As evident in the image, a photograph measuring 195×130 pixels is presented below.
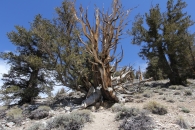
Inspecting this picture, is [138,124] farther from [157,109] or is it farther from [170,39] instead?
[170,39]

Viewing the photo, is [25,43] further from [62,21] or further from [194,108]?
[194,108]

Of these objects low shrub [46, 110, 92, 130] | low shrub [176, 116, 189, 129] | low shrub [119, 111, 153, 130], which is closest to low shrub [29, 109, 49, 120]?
low shrub [46, 110, 92, 130]

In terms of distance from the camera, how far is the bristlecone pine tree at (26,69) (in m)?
11.1

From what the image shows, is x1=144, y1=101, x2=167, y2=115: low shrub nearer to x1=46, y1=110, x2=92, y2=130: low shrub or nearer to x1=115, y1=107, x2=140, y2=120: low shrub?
x1=115, y1=107, x2=140, y2=120: low shrub

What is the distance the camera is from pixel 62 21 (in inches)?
496

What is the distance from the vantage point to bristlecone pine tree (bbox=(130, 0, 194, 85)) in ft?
51.4

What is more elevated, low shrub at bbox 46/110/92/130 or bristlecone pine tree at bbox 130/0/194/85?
bristlecone pine tree at bbox 130/0/194/85

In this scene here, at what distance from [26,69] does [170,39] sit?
539 inches

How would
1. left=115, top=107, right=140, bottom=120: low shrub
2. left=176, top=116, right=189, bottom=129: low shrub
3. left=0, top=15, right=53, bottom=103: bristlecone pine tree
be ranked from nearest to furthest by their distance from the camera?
left=176, top=116, right=189, bottom=129: low shrub, left=115, top=107, right=140, bottom=120: low shrub, left=0, top=15, right=53, bottom=103: bristlecone pine tree

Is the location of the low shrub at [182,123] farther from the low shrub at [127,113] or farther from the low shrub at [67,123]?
the low shrub at [67,123]

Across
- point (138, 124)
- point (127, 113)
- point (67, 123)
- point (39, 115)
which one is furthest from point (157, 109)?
point (39, 115)

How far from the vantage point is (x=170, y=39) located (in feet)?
50.6

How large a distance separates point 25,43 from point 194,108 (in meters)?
12.0

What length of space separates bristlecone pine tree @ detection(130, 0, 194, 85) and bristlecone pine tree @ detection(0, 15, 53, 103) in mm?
10753
